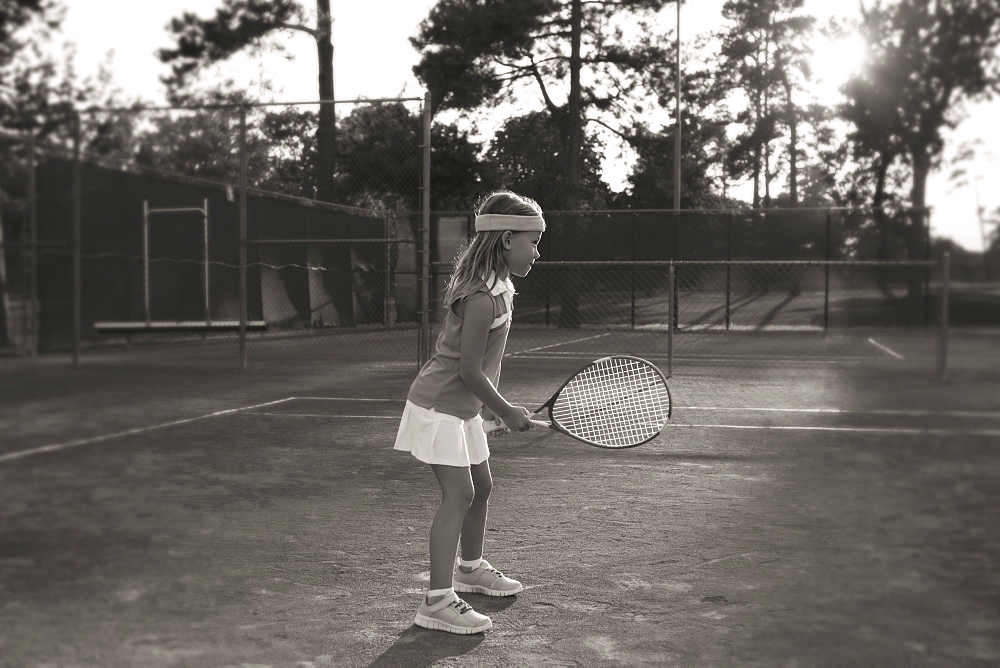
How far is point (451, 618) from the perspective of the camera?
10.4 feet

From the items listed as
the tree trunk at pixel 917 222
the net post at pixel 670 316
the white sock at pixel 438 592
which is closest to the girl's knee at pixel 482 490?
the white sock at pixel 438 592

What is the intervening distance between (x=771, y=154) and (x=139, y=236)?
23249mm

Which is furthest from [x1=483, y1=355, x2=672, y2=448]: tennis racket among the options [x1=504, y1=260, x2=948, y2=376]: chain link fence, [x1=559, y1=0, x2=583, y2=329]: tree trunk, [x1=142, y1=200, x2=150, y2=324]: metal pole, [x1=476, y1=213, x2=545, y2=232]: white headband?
[x1=559, y1=0, x2=583, y2=329]: tree trunk

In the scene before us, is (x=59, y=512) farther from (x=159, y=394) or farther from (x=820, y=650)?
(x=159, y=394)

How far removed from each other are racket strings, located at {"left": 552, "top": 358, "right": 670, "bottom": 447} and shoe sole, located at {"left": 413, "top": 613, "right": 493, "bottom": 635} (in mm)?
940

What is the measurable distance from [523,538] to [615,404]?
644mm

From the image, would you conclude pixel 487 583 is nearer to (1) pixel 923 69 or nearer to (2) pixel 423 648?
(2) pixel 423 648

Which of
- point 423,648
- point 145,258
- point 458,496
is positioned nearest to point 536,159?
point 145,258

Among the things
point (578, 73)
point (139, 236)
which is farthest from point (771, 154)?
point (139, 236)

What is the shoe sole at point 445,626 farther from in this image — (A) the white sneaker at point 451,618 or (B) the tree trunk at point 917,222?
(B) the tree trunk at point 917,222

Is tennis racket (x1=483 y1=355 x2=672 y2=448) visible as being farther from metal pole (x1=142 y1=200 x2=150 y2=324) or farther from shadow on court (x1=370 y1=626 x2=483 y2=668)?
metal pole (x1=142 y1=200 x2=150 y2=324)

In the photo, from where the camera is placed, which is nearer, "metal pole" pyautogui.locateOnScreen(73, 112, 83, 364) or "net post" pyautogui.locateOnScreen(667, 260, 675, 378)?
"net post" pyautogui.locateOnScreen(667, 260, 675, 378)

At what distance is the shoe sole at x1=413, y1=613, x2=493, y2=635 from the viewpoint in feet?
10.3

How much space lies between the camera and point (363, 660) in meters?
2.89
